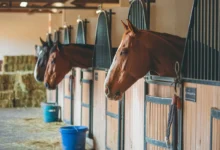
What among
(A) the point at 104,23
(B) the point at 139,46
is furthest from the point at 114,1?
(B) the point at 139,46

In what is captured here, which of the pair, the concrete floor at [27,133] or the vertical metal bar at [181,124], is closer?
the vertical metal bar at [181,124]

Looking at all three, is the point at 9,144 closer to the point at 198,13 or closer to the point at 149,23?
the point at 149,23

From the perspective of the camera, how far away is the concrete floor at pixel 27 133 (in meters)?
5.74

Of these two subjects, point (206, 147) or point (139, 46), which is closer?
point (206, 147)

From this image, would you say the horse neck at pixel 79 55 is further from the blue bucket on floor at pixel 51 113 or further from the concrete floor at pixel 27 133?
the blue bucket on floor at pixel 51 113

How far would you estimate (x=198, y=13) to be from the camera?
2.85m

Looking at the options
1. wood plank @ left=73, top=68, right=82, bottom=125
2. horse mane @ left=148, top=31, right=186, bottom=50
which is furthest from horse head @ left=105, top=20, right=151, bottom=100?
wood plank @ left=73, top=68, right=82, bottom=125

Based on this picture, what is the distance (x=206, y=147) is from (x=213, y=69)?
472 millimetres

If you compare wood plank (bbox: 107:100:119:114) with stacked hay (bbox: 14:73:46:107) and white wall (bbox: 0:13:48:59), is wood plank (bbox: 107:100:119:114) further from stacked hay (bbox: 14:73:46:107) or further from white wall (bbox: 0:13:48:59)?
white wall (bbox: 0:13:48:59)

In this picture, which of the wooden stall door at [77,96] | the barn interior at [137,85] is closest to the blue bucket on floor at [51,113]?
Result: the barn interior at [137,85]

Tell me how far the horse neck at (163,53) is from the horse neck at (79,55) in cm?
278

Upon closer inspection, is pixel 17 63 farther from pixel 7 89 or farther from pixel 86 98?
pixel 86 98

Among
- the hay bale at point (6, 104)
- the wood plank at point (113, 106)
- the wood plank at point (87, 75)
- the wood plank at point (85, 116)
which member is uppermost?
the wood plank at point (87, 75)

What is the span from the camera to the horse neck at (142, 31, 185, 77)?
3.24 m
